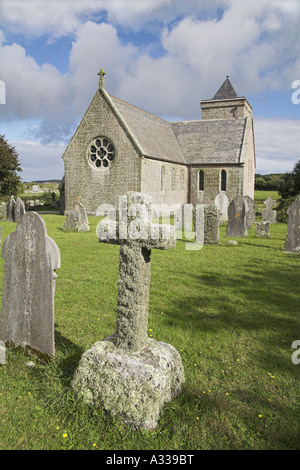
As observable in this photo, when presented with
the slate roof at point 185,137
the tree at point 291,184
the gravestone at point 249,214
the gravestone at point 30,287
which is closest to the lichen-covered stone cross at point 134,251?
the gravestone at point 30,287

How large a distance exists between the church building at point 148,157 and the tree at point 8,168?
753cm

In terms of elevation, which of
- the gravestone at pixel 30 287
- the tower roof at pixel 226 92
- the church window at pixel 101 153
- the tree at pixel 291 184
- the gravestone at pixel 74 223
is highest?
the tower roof at pixel 226 92

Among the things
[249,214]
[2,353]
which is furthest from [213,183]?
[2,353]

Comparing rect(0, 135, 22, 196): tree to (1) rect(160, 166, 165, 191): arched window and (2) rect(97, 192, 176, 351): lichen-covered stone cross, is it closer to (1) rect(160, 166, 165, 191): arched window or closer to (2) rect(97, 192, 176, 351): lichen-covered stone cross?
(1) rect(160, 166, 165, 191): arched window

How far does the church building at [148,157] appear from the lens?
21.2 metres

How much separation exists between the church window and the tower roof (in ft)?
62.4

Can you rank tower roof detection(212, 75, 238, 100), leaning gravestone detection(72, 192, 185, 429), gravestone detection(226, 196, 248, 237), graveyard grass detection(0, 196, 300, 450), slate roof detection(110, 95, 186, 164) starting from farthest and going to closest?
1. tower roof detection(212, 75, 238, 100)
2. slate roof detection(110, 95, 186, 164)
3. gravestone detection(226, 196, 248, 237)
4. leaning gravestone detection(72, 192, 185, 429)
5. graveyard grass detection(0, 196, 300, 450)

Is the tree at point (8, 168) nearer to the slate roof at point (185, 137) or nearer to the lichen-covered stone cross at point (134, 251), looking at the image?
the slate roof at point (185, 137)

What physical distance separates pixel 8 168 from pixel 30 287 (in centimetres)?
3012

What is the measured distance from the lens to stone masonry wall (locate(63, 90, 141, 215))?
68.9 ft

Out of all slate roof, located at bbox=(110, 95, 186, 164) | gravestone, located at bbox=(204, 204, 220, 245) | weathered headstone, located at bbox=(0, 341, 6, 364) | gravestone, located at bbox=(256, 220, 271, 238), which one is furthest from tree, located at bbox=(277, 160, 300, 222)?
weathered headstone, located at bbox=(0, 341, 6, 364)
